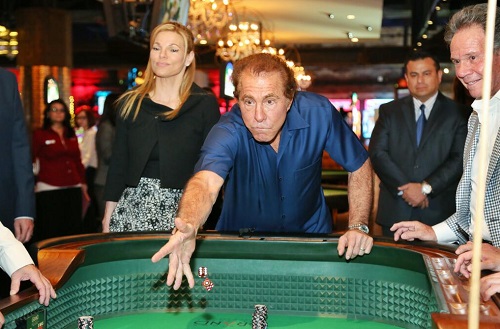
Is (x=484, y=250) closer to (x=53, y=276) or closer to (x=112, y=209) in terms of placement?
(x=53, y=276)

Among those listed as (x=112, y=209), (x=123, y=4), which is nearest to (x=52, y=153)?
(x=123, y=4)

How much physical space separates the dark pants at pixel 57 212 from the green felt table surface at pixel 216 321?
13.8 ft

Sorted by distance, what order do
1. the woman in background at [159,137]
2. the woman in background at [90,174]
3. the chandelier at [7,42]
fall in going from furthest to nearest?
the chandelier at [7,42]
the woman in background at [90,174]
the woman in background at [159,137]

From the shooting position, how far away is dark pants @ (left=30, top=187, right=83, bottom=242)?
6.33 m

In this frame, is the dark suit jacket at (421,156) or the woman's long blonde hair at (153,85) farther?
the dark suit jacket at (421,156)

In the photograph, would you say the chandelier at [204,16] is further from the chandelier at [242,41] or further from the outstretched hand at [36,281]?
the outstretched hand at [36,281]

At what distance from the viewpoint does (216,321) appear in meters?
2.18

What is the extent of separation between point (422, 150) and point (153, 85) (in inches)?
71.2

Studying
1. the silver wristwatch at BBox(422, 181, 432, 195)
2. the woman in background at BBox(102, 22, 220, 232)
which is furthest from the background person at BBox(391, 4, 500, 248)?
the silver wristwatch at BBox(422, 181, 432, 195)

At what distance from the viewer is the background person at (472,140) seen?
7.43 ft

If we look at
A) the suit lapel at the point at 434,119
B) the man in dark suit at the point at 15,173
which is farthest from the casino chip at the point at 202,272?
the suit lapel at the point at 434,119

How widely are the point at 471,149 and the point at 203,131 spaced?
1157 mm

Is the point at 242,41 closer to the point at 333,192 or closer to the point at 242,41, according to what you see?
the point at 242,41

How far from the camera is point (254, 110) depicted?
7.71 ft
